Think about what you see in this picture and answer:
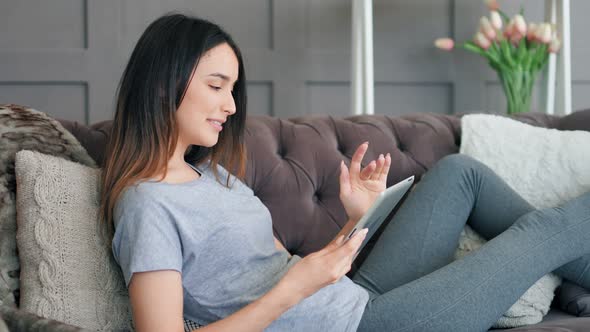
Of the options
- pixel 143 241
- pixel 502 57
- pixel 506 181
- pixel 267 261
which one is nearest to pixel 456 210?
pixel 506 181

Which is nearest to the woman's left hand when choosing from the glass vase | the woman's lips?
the woman's lips

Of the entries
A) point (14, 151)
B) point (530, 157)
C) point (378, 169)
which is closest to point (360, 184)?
point (378, 169)

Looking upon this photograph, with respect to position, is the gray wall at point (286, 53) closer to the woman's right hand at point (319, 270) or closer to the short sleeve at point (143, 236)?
the short sleeve at point (143, 236)

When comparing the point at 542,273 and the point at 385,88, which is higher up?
the point at 385,88

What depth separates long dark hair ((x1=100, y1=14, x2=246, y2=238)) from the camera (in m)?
1.32

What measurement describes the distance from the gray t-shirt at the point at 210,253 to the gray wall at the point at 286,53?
1.87m

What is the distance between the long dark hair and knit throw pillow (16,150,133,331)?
Result: 2.0 inches

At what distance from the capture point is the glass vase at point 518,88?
3086mm

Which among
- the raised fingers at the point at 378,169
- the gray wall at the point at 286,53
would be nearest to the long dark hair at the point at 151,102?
the raised fingers at the point at 378,169

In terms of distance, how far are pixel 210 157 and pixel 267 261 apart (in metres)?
0.28

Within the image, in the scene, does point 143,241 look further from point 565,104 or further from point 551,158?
point 565,104

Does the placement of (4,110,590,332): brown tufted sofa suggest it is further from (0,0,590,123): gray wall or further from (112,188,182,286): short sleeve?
(0,0,590,123): gray wall

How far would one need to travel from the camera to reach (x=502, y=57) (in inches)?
122

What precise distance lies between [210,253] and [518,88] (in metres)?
2.15
